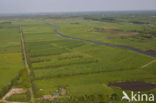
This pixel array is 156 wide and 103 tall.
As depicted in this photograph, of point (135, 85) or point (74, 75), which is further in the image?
point (74, 75)

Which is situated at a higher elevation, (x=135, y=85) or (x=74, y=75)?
(x=74, y=75)

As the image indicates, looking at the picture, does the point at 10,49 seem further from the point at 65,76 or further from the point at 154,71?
the point at 154,71

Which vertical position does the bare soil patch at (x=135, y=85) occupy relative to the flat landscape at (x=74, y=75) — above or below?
below

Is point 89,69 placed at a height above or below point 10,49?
below

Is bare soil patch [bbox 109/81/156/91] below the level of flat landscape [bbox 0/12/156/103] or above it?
below

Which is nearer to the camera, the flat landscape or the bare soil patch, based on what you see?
the flat landscape

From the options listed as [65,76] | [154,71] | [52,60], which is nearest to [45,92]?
[65,76]

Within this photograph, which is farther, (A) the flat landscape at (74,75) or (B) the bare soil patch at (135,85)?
(B) the bare soil patch at (135,85)

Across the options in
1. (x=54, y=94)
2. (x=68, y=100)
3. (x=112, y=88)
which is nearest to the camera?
(x=68, y=100)
